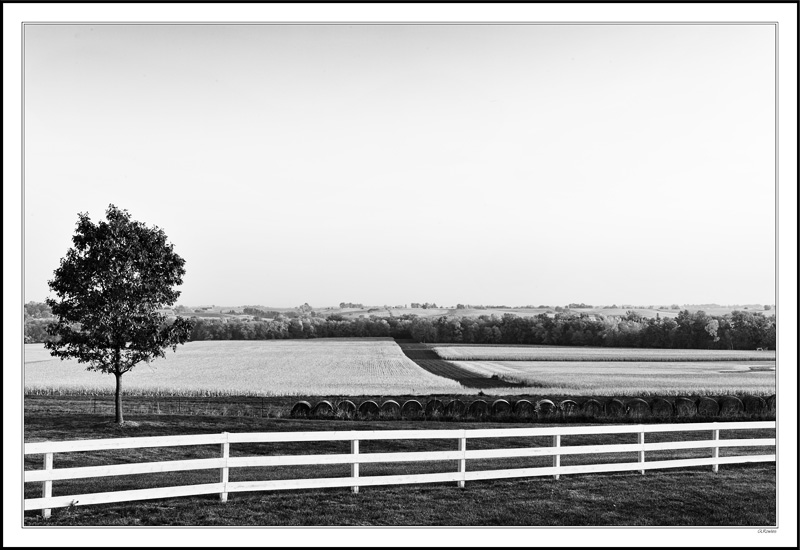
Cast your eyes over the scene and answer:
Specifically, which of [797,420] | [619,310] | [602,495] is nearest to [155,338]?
[602,495]

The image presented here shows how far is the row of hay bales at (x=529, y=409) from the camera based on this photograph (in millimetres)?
24688

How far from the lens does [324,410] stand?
970 inches

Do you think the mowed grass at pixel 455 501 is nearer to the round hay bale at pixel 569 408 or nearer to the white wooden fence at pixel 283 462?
the white wooden fence at pixel 283 462

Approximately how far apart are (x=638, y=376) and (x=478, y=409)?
617 inches

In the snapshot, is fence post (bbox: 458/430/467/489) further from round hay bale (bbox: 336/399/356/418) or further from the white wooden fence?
round hay bale (bbox: 336/399/356/418)

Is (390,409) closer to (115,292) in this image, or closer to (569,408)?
(569,408)

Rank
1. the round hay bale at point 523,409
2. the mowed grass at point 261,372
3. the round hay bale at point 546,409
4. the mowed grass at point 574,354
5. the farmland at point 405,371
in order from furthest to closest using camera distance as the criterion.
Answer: the mowed grass at point 574,354, the farmland at point 405,371, the mowed grass at point 261,372, the round hay bale at point 546,409, the round hay bale at point 523,409

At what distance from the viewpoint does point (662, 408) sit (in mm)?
25969

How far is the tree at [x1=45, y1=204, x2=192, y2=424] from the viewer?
74.6ft

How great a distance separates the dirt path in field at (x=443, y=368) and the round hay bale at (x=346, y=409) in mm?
11318

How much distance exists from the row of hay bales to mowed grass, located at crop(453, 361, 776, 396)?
16.7 feet

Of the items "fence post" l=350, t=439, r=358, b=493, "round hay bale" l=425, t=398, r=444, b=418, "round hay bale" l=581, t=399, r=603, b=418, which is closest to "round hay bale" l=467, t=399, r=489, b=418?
"round hay bale" l=425, t=398, r=444, b=418

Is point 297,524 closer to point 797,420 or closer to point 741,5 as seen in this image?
point 797,420

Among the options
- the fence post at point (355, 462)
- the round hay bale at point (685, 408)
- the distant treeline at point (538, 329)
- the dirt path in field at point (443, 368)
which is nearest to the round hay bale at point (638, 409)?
the round hay bale at point (685, 408)
